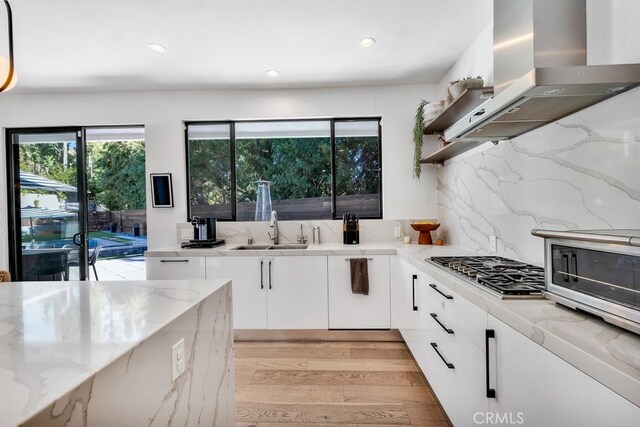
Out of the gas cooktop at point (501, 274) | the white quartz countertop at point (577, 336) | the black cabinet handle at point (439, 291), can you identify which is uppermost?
the gas cooktop at point (501, 274)

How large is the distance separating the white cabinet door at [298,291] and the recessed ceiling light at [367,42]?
6.12 feet

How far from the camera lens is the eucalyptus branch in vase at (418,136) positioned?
119 inches

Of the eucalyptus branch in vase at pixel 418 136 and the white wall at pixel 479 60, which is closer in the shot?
the white wall at pixel 479 60

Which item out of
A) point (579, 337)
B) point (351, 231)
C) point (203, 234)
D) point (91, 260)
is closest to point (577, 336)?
point (579, 337)

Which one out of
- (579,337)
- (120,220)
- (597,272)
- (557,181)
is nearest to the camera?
(579,337)

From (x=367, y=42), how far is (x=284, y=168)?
1.61 metres

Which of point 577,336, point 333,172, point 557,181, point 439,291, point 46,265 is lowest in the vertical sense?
point 46,265

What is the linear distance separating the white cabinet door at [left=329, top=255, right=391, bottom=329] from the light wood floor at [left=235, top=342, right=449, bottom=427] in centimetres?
21

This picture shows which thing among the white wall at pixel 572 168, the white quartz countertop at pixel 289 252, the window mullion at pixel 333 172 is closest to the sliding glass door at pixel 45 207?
the white quartz countertop at pixel 289 252

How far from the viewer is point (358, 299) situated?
9.30 ft

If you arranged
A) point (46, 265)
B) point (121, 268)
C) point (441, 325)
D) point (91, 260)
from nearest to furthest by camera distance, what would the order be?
point (441, 325) < point (46, 265) < point (91, 260) < point (121, 268)

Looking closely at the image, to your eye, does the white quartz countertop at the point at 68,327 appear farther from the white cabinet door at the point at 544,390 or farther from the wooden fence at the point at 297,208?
the wooden fence at the point at 297,208

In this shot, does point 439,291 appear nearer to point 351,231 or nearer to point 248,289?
point 351,231

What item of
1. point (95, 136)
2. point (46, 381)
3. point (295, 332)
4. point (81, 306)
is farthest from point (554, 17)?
point (95, 136)
